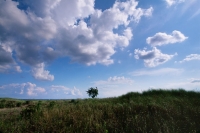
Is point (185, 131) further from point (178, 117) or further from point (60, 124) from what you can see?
point (60, 124)

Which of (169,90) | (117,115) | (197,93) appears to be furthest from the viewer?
(169,90)

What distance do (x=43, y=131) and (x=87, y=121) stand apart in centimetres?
198

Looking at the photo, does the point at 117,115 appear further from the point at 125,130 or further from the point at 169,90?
the point at 169,90

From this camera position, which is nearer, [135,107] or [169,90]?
[135,107]

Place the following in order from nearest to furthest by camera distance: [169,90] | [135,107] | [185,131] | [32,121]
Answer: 1. [185,131]
2. [32,121]
3. [135,107]
4. [169,90]

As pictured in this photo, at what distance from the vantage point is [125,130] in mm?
6535

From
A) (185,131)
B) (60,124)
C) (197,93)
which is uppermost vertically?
(197,93)

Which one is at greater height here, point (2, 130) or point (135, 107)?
point (135, 107)

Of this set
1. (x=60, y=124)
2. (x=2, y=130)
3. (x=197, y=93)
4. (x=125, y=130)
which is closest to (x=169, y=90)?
(x=197, y=93)

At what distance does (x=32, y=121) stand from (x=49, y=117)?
32.7 inches

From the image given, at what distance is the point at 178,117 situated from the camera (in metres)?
7.61

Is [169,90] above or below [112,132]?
above

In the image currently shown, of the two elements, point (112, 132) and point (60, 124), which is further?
point (60, 124)

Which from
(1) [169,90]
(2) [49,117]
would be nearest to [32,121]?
(2) [49,117]
